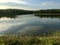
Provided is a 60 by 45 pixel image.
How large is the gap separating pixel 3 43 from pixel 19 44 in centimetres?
102

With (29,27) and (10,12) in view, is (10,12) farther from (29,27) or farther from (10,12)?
(29,27)

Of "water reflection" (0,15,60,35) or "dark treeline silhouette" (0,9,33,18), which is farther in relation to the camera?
"dark treeline silhouette" (0,9,33,18)

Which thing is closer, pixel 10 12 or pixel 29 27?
pixel 29 27

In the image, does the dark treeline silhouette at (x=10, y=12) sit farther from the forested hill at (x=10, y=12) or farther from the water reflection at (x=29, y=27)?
the water reflection at (x=29, y=27)

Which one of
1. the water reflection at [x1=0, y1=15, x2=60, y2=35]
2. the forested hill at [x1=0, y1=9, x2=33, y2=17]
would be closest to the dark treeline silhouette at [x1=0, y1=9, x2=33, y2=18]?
the forested hill at [x1=0, y1=9, x2=33, y2=17]

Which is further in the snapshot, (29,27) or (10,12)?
(10,12)

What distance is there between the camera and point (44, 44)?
35.1 ft

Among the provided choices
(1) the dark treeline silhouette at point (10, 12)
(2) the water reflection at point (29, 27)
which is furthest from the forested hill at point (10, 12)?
(2) the water reflection at point (29, 27)

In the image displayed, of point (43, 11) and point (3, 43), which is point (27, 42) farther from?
point (43, 11)

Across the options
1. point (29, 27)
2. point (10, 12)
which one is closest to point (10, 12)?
point (10, 12)

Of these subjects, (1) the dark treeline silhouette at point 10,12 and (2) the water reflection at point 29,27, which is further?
(1) the dark treeline silhouette at point 10,12

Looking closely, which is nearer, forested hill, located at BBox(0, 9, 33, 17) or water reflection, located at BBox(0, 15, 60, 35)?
water reflection, located at BBox(0, 15, 60, 35)

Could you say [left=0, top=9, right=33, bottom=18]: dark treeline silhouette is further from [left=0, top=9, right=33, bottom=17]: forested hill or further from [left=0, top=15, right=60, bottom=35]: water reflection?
[left=0, top=15, right=60, bottom=35]: water reflection

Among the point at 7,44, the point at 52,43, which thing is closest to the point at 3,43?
the point at 7,44
